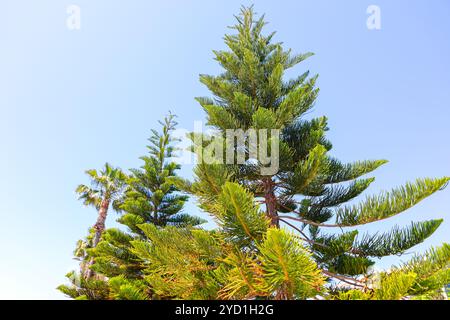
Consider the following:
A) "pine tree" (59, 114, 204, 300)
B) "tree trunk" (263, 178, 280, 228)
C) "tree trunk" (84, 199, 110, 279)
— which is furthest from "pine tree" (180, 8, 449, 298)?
"tree trunk" (84, 199, 110, 279)

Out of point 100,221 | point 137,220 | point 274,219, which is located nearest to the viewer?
point 274,219

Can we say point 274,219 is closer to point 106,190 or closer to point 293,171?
point 293,171

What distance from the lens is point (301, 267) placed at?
219 centimetres

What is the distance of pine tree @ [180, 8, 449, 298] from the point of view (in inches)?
130

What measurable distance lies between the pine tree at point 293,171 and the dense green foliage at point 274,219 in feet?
0.05

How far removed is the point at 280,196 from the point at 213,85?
249cm

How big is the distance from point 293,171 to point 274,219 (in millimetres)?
854

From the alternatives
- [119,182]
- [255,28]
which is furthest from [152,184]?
[255,28]

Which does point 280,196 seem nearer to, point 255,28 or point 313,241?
point 313,241

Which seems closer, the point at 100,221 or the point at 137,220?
the point at 137,220

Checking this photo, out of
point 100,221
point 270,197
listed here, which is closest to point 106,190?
point 100,221

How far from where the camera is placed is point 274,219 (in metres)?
3.84

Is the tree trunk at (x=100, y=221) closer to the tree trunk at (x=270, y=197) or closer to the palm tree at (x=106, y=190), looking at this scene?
the palm tree at (x=106, y=190)

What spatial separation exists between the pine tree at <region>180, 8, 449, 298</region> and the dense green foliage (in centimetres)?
2
